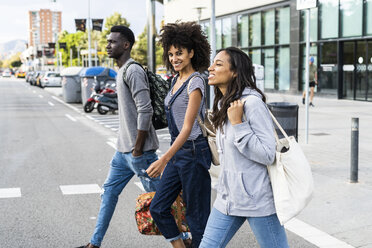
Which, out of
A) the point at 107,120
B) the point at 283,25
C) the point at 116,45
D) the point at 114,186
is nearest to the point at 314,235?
the point at 114,186

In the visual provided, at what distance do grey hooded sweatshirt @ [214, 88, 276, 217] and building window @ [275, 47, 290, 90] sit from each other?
79.5 feet

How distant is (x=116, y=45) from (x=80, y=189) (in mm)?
3235

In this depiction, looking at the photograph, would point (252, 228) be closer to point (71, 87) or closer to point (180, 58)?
point (180, 58)

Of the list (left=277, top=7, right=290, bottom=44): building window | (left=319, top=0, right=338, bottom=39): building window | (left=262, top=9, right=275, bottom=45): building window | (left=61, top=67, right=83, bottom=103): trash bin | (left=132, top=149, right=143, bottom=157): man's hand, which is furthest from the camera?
(left=262, top=9, right=275, bottom=45): building window

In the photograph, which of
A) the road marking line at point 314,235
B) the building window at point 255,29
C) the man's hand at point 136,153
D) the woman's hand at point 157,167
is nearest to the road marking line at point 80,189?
the road marking line at point 314,235

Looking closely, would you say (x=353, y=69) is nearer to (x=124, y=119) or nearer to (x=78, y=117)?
(x=78, y=117)

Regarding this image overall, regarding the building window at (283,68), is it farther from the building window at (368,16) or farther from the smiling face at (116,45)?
the smiling face at (116,45)

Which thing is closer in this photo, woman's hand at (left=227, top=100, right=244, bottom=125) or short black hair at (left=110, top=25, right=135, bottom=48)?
woman's hand at (left=227, top=100, right=244, bottom=125)

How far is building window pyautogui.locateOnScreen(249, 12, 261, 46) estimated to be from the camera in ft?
96.1

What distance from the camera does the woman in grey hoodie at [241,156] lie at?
8.70 feet

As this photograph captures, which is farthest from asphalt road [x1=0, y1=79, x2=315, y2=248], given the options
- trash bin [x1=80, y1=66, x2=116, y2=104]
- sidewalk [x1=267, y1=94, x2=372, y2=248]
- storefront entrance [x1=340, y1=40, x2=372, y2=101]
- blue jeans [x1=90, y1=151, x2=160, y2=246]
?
storefront entrance [x1=340, y1=40, x2=372, y2=101]

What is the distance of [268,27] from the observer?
28219 mm

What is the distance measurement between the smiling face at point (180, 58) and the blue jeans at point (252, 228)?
46.2 inches

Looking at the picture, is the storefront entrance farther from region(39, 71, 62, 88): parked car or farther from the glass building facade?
region(39, 71, 62, 88): parked car
